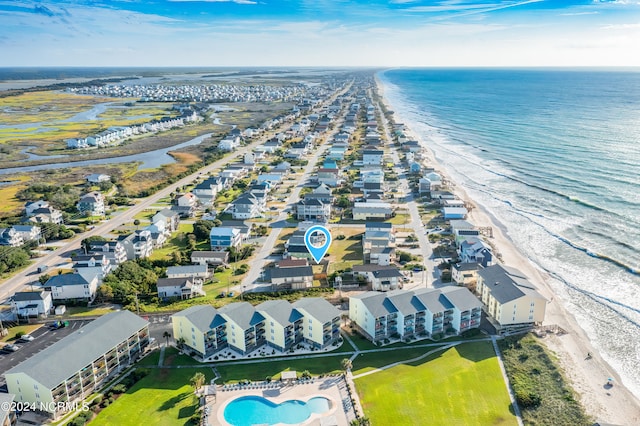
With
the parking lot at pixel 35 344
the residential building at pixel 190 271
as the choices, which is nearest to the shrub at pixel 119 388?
the parking lot at pixel 35 344

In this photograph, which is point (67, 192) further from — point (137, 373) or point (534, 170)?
point (534, 170)

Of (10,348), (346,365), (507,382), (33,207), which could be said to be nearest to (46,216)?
(33,207)

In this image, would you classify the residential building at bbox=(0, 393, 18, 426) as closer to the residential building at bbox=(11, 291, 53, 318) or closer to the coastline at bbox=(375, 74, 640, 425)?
the residential building at bbox=(11, 291, 53, 318)

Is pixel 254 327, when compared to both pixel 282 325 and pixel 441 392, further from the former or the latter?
pixel 441 392

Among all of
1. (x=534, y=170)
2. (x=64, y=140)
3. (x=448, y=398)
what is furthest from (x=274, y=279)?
(x=64, y=140)

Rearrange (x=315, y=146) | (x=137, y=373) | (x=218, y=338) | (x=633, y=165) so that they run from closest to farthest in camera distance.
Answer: (x=137, y=373)
(x=218, y=338)
(x=633, y=165)
(x=315, y=146)

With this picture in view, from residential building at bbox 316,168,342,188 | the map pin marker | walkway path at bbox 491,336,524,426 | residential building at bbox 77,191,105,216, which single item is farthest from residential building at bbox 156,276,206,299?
residential building at bbox 316,168,342,188
